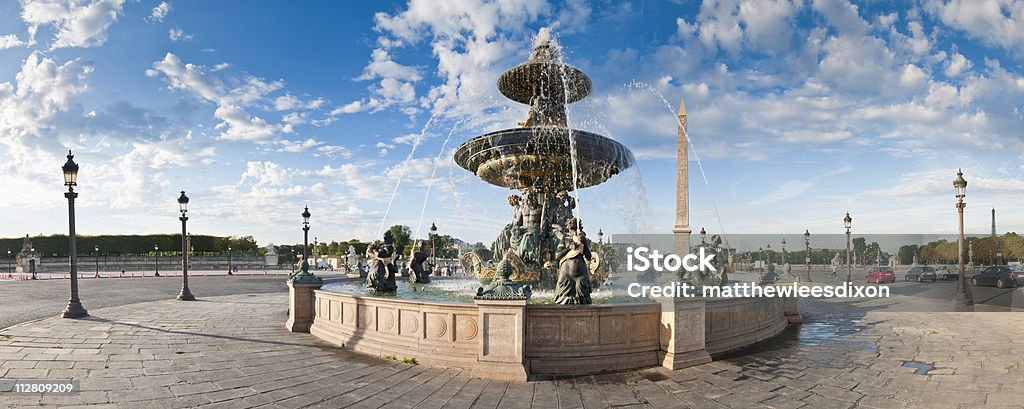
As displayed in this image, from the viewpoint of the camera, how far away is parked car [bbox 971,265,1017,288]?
26.0 meters

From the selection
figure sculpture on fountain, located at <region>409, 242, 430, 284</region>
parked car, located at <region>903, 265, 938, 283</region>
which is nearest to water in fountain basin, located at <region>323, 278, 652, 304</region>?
figure sculpture on fountain, located at <region>409, 242, 430, 284</region>

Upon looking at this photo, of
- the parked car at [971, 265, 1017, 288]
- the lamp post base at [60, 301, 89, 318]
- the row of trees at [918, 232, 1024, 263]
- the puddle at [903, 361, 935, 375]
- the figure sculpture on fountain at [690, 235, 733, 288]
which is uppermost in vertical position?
the figure sculpture on fountain at [690, 235, 733, 288]

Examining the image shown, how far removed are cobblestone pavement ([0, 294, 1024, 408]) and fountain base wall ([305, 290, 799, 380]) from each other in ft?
0.81

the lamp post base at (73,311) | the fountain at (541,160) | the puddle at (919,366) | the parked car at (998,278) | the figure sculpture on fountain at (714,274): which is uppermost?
the fountain at (541,160)

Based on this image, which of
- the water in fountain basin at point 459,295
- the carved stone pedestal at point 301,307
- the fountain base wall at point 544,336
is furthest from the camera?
the carved stone pedestal at point 301,307

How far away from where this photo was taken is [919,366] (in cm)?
835

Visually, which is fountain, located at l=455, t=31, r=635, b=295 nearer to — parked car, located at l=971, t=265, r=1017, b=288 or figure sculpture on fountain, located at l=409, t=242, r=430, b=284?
figure sculpture on fountain, located at l=409, t=242, r=430, b=284

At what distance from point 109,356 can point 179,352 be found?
3.67 feet


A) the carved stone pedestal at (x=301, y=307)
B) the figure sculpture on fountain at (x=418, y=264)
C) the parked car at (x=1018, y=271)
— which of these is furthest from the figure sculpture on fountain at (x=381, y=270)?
the parked car at (x=1018, y=271)

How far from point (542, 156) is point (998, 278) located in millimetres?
30805

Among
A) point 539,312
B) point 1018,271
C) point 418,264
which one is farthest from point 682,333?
point 1018,271

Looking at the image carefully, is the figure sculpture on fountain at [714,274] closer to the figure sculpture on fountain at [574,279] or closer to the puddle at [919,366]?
the puddle at [919,366]

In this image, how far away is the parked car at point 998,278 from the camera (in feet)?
85.3

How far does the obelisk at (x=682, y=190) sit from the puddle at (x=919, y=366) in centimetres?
1790
